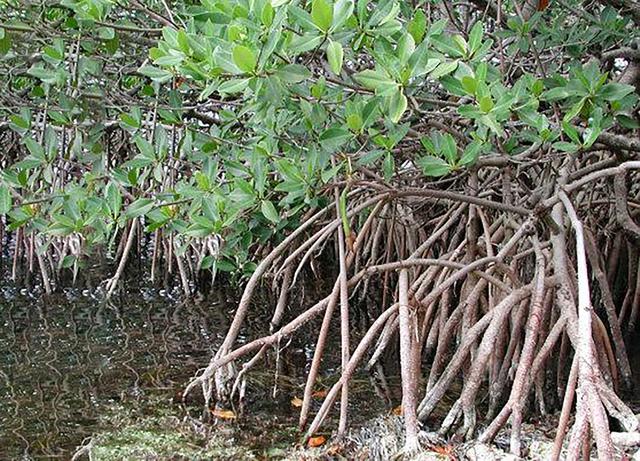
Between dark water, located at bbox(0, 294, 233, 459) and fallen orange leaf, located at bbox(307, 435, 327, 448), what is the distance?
2.58 ft

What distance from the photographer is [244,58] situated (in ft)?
6.92

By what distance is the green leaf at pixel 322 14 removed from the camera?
2.06m

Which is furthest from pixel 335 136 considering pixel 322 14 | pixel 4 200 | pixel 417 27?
pixel 4 200

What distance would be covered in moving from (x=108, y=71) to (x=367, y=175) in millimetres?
1622

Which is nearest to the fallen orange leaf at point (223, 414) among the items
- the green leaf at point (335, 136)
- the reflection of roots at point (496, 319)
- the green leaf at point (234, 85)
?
the reflection of roots at point (496, 319)

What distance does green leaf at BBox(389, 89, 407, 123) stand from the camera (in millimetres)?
2262

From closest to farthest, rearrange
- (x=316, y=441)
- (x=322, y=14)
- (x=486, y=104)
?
(x=322, y=14) < (x=486, y=104) < (x=316, y=441)

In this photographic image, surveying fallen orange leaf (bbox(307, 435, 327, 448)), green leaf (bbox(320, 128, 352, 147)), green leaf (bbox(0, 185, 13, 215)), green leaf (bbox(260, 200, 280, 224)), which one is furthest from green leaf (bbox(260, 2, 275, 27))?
fallen orange leaf (bbox(307, 435, 327, 448))

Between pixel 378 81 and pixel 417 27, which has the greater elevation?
pixel 417 27

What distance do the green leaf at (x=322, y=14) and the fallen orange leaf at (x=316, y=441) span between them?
60.7 inches

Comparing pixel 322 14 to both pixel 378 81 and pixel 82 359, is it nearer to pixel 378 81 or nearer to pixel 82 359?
pixel 378 81

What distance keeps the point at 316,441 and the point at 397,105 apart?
1.36 meters

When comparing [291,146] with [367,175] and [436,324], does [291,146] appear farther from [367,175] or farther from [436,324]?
[436,324]

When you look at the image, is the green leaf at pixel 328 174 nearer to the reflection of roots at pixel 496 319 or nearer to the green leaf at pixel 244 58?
the reflection of roots at pixel 496 319
